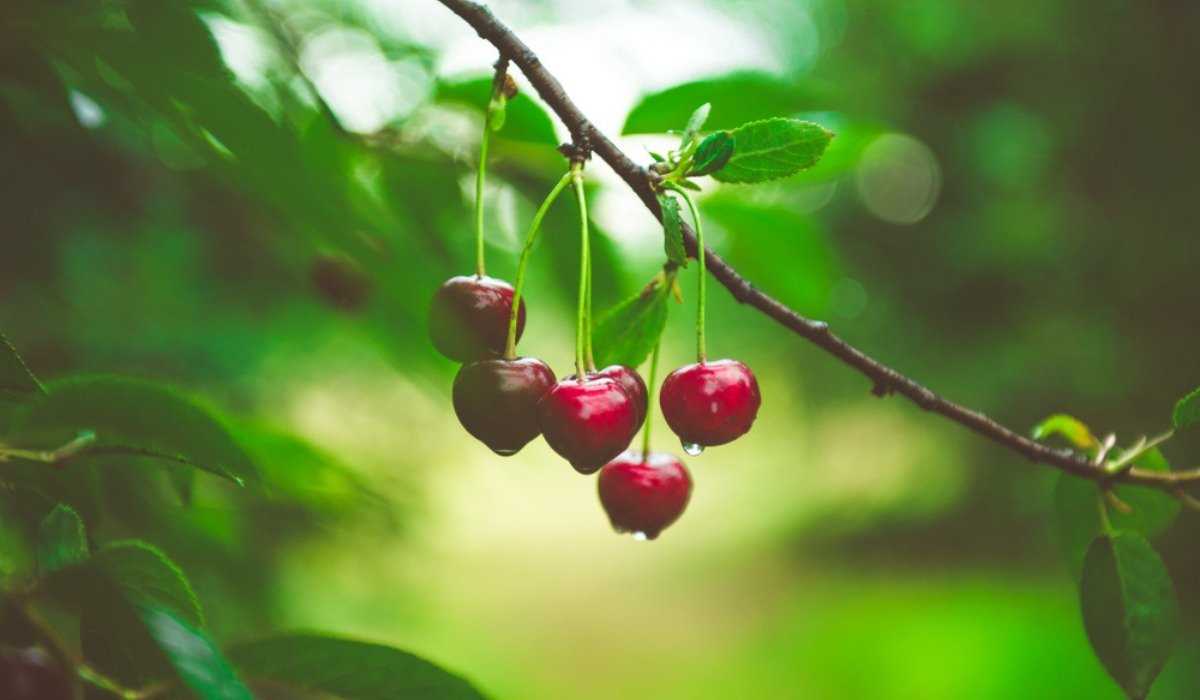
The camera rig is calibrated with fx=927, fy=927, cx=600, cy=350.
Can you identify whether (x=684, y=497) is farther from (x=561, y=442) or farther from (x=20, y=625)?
(x=20, y=625)

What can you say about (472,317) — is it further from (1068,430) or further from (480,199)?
(1068,430)

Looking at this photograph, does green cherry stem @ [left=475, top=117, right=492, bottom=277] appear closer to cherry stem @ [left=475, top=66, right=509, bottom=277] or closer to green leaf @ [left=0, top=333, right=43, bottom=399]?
cherry stem @ [left=475, top=66, right=509, bottom=277]

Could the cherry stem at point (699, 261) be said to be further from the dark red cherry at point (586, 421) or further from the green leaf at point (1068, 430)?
the green leaf at point (1068, 430)

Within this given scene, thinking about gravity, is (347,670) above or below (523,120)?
below

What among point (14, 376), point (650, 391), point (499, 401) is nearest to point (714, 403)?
point (650, 391)

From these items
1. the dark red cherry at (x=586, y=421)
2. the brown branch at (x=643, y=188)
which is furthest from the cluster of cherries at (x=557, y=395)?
the brown branch at (x=643, y=188)

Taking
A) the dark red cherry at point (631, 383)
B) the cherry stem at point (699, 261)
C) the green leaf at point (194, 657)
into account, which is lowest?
the green leaf at point (194, 657)
